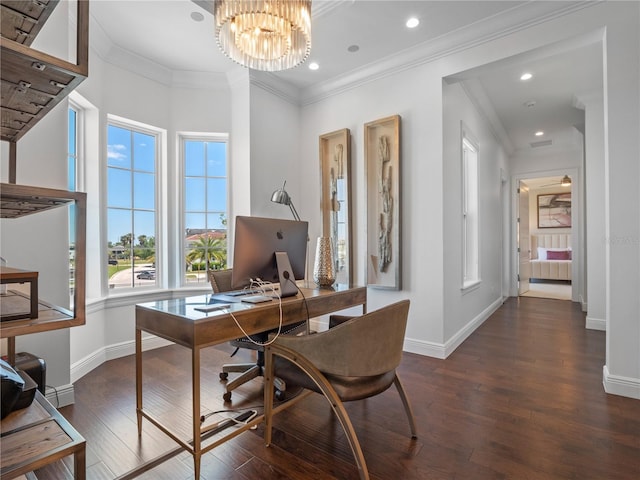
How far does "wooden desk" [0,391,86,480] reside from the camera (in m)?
0.80

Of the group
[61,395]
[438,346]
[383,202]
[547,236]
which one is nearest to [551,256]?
[547,236]

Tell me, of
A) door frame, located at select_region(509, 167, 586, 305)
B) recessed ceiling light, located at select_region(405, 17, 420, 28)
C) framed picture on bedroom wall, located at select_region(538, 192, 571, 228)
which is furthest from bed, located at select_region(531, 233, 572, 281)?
recessed ceiling light, located at select_region(405, 17, 420, 28)

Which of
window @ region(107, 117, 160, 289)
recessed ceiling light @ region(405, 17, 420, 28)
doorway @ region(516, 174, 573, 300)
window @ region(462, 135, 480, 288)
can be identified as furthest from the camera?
doorway @ region(516, 174, 573, 300)

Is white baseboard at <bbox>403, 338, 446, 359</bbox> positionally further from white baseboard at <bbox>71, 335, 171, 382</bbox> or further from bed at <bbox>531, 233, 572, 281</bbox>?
bed at <bbox>531, 233, 572, 281</bbox>

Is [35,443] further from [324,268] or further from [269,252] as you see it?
[324,268]

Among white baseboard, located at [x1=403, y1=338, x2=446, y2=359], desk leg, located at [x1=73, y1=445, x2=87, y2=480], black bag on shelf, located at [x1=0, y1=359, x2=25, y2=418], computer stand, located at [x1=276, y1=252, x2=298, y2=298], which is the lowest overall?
white baseboard, located at [x1=403, y1=338, x2=446, y2=359]

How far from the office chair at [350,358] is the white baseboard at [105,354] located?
1.99m

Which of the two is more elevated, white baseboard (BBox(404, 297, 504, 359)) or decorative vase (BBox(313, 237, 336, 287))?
decorative vase (BBox(313, 237, 336, 287))

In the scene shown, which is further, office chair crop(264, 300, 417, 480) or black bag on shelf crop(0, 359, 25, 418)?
office chair crop(264, 300, 417, 480)

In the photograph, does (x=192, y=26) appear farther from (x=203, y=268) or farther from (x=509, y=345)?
(x=509, y=345)

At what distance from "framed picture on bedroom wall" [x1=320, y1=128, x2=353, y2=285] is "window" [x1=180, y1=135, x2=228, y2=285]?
120 cm

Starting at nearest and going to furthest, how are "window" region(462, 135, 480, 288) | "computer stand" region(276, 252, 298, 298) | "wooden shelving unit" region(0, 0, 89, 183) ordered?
"wooden shelving unit" region(0, 0, 89, 183)
"computer stand" region(276, 252, 298, 298)
"window" region(462, 135, 480, 288)

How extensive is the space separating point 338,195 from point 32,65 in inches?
130

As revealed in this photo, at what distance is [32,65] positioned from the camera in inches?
30.3
